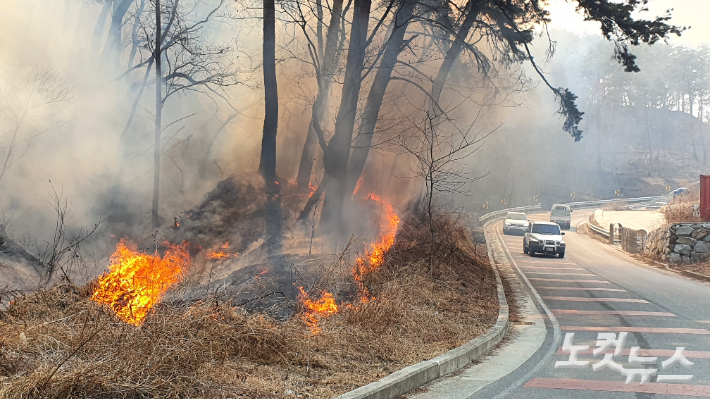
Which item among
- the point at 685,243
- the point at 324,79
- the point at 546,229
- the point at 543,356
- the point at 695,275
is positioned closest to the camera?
the point at 543,356

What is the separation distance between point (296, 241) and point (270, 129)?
338 cm

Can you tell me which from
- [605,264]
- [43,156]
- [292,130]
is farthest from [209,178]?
[605,264]

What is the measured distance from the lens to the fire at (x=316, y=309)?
7728 mm

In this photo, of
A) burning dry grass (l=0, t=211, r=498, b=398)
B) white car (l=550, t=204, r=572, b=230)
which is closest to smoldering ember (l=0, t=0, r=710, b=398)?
burning dry grass (l=0, t=211, r=498, b=398)

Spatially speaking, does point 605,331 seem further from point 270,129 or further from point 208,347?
point 270,129

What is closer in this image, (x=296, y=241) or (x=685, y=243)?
(x=296, y=241)

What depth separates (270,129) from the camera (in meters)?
17.1

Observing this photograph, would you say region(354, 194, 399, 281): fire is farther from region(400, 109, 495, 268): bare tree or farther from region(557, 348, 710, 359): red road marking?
region(557, 348, 710, 359): red road marking

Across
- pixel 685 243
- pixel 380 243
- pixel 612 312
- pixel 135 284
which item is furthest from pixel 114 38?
pixel 685 243

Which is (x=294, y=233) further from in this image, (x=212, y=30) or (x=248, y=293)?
(x=212, y=30)

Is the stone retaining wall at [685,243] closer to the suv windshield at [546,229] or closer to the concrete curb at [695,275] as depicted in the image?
the concrete curb at [695,275]

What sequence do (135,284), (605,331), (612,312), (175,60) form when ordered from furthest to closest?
1. (175,60)
2. (612,312)
3. (605,331)
4. (135,284)

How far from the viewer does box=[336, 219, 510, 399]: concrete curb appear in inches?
211

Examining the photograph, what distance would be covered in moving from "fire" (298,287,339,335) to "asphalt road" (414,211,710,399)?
2.03 metres
